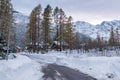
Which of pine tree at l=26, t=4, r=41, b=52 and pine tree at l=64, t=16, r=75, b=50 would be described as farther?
pine tree at l=64, t=16, r=75, b=50

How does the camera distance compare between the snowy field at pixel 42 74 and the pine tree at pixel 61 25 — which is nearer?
the snowy field at pixel 42 74

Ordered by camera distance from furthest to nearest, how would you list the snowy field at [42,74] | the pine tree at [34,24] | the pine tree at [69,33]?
the pine tree at [69,33] < the pine tree at [34,24] < the snowy field at [42,74]

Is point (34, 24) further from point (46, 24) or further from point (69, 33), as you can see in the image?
point (69, 33)

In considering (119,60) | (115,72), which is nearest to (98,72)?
(115,72)

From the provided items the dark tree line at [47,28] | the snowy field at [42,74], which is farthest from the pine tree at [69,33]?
the snowy field at [42,74]

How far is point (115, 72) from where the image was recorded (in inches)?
1017

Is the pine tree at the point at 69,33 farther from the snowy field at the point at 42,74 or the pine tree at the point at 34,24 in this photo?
the snowy field at the point at 42,74

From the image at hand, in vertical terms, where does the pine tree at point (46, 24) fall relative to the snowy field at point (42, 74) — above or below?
above

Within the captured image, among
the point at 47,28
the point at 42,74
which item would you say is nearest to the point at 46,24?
the point at 47,28

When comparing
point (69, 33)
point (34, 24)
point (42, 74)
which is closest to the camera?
point (42, 74)

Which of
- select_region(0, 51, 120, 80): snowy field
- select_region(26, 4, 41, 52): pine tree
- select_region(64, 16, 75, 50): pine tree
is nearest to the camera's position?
select_region(0, 51, 120, 80): snowy field

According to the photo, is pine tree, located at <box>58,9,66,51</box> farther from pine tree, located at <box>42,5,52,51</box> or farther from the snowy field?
the snowy field

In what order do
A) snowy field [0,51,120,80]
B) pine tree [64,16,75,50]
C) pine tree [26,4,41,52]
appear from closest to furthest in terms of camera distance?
snowy field [0,51,120,80], pine tree [26,4,41,52], pine tree [64,16,75,50]

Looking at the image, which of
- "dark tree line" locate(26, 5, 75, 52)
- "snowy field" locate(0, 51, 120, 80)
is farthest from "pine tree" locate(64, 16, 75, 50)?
"snowy field" locate(0, 51, 120, 80)
